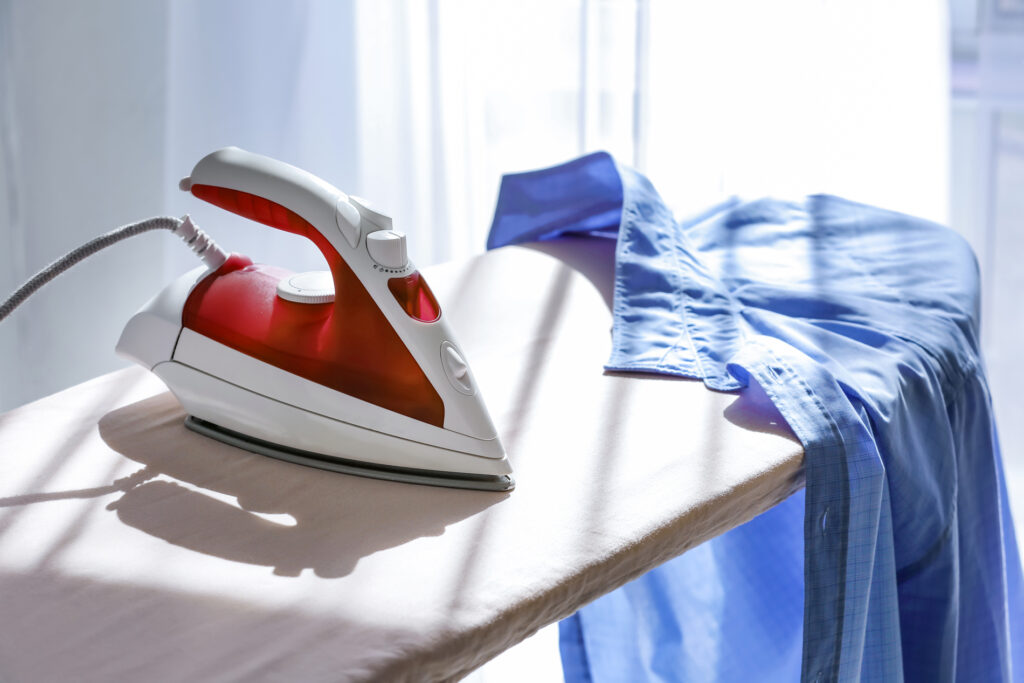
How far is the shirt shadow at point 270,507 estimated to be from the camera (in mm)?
670

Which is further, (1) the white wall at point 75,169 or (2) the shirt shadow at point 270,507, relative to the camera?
(1) the white wall at point 75,169

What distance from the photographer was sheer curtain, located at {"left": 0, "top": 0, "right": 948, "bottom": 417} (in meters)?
1.76

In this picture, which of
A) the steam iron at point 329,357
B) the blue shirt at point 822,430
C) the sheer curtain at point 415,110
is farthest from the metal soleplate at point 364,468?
the sheer curtain at point 415,110

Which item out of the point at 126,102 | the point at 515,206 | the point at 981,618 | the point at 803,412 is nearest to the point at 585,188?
the point at 515,206

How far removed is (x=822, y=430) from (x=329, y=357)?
1.37 ft

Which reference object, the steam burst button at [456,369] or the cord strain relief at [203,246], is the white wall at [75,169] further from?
the steam burst button at [456,369]

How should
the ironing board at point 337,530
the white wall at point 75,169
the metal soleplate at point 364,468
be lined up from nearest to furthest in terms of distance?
the ironing board at point 337,530, the metal soleplate at point 364,468, the white wall at point 75,169

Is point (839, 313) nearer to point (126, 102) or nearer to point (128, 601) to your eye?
point (128, 601)

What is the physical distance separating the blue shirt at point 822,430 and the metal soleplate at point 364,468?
0.89ft

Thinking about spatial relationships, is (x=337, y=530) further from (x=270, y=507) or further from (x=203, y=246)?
(x=203, y=246)

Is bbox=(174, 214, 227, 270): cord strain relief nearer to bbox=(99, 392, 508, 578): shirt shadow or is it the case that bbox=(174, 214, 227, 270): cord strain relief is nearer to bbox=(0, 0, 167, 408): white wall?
bbox=(99, 392, 508, 578): shirt shadow

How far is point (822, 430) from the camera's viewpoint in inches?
32.8

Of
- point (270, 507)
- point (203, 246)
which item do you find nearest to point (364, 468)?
point (270, 507)

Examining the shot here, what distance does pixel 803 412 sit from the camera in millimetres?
853
